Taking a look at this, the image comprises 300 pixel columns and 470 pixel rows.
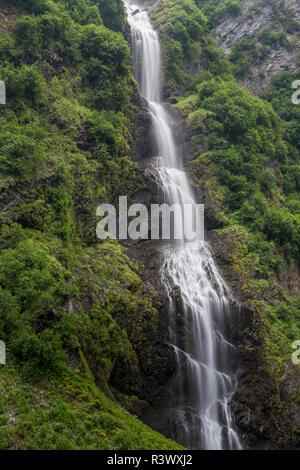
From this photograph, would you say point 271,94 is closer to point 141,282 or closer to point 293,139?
point 293,139

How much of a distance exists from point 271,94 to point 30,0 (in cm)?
2282

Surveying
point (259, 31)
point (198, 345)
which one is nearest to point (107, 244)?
point (198, 345)

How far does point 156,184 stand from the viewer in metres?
18.1

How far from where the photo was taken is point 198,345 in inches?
511

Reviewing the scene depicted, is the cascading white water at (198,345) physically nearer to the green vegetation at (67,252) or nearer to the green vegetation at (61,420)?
the green vegetation at (67,252)

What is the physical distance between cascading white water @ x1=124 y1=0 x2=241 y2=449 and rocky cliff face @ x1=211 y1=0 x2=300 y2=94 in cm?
2108

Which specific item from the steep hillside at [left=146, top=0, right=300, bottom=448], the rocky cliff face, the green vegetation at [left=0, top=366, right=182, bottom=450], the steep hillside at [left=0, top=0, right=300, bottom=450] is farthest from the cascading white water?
the rocky cliff face

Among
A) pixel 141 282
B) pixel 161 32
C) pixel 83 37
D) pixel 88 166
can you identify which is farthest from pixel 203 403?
pixel 161 32

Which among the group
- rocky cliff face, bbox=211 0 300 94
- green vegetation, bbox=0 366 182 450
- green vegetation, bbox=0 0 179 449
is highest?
rocky cliff face, bbox=211 0 300 94

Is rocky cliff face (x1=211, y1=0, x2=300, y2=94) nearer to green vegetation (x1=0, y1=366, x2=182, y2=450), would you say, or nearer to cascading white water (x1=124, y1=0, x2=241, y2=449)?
cascading white water (x1=124, y1=0, x2=241, y2=449)

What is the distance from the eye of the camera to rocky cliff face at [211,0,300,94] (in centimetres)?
3288

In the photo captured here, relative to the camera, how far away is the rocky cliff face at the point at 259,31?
108 ft

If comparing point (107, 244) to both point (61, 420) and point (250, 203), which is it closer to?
point (61, 420)

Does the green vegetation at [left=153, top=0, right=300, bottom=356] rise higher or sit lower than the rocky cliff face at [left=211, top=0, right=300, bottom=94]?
lower
